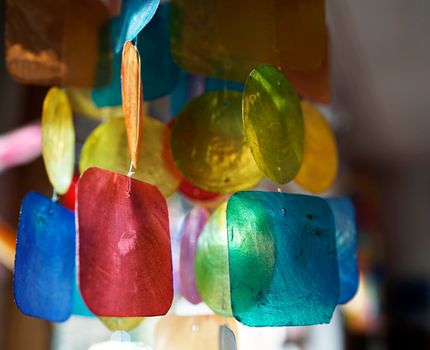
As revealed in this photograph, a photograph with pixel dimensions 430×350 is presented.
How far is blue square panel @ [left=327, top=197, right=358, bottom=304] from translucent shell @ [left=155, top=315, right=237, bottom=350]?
0.11 metres

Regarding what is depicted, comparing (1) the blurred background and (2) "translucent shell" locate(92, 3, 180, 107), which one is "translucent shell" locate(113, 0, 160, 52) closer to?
(2) "translucent shell" locate(92, 3, 180, 107)

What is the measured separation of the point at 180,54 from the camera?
452mm

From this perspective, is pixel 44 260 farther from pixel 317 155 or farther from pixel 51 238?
pixel 317 155

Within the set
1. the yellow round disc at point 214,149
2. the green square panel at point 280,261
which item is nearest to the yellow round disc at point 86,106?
the yellow round disc at point 214,149

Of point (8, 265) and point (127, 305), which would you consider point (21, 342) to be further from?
point (127, 305)

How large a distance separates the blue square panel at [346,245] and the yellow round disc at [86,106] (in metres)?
0.23

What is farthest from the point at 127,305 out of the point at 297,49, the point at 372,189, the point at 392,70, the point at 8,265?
the point at 372,189

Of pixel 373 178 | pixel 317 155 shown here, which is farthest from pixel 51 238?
pixel 373 178

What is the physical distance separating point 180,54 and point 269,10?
89 mm

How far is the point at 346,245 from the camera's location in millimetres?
479

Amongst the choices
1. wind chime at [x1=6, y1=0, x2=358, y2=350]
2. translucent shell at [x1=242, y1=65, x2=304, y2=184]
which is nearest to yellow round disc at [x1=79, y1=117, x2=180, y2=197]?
wind chime at [x1=6, y1=0, x2=358, y2=350]

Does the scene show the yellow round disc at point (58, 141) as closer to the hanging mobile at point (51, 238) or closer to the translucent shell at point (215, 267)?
the hanging mobile at point (51, 238)

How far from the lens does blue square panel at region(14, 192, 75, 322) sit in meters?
0.38

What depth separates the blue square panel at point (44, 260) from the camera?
38cm
